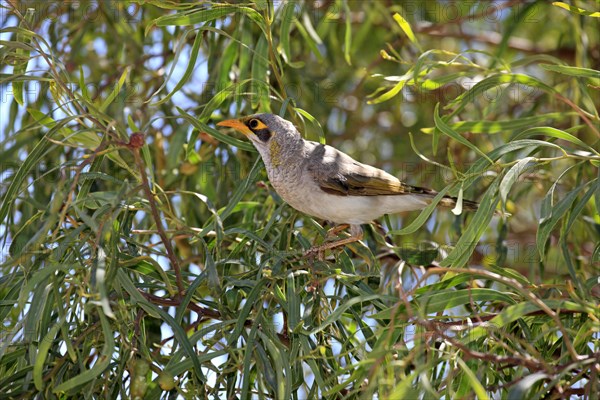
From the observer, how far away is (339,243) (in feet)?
13.3

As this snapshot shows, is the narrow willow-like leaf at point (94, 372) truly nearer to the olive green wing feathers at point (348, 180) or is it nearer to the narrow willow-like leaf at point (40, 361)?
the narrow willow-like leaf at point (40, 361)

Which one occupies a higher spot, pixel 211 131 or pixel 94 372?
pixel 211 131

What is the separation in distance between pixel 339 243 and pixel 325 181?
45cm

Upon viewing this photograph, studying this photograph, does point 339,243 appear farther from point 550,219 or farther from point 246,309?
point 550,219

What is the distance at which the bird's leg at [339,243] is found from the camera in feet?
12.5

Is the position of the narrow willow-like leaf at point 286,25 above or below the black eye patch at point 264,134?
above

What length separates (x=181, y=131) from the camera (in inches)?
165

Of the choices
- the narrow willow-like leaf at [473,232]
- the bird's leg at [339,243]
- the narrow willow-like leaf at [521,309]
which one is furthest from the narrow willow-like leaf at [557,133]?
the bird's leg at [339,243]

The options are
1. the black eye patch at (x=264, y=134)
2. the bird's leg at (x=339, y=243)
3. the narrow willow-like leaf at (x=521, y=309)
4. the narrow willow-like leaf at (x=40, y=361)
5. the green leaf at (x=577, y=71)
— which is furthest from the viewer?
the black eye patch at (x=264, y=134)

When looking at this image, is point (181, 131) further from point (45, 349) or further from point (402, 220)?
point (402, 220)

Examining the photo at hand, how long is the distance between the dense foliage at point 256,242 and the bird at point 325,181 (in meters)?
0.12

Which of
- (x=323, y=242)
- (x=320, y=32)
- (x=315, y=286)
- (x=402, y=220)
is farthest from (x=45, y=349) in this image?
(x=402, y=220)

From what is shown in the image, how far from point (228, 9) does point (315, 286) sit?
55.2 inches

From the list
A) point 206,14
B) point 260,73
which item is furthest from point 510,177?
point 260,73
